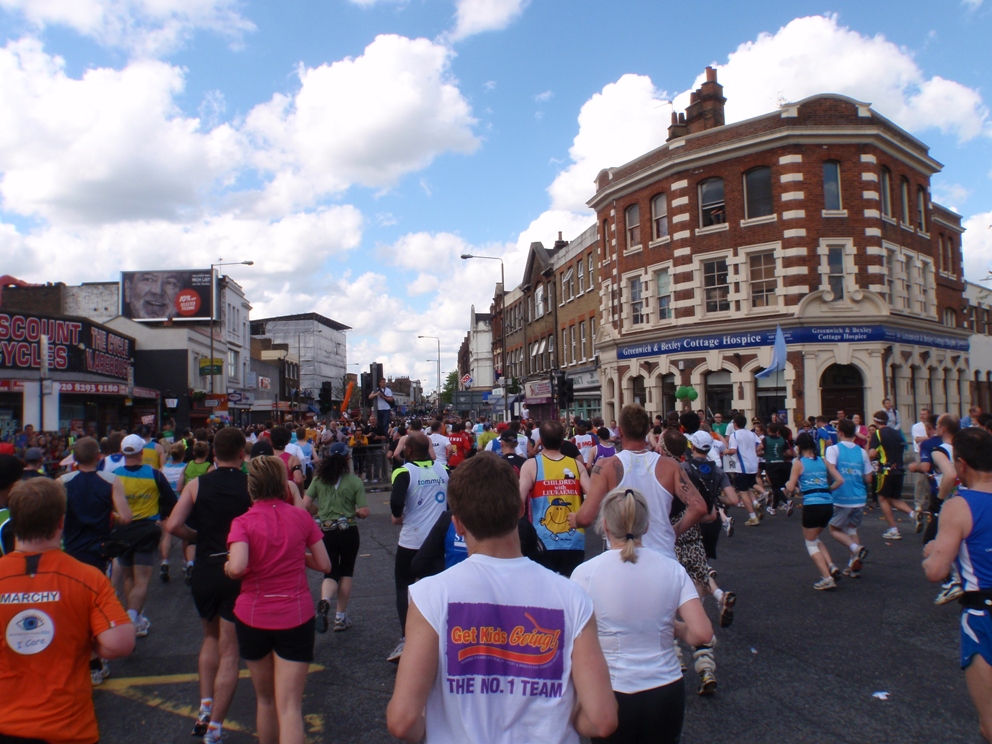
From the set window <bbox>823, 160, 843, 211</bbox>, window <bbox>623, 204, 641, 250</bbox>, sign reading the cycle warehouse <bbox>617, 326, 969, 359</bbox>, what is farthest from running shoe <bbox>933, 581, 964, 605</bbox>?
window <bbox>623, 204, 641, 250</bbox>

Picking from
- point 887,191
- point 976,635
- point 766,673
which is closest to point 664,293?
point 887,191

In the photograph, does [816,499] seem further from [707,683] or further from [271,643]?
[271,643]

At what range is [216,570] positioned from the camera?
4.57 metres

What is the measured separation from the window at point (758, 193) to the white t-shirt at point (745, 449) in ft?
47.9

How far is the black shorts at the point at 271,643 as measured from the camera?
3.92 meters

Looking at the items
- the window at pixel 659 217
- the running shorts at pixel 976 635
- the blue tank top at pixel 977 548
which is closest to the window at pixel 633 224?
the window at pixel 659 217

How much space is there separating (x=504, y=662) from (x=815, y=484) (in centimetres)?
699

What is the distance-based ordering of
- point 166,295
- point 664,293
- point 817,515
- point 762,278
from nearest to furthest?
point 817,515 → point 762,278 → point 664,293 → point 166,295

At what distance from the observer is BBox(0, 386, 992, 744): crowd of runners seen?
2.02m

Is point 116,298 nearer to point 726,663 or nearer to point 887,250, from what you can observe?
point 887,250

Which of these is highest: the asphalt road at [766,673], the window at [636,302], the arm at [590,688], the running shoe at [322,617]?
the window at [636,302]

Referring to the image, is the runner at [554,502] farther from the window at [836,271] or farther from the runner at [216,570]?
the window at [836,271]

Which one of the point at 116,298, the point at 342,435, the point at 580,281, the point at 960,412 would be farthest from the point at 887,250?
the point at 116,298

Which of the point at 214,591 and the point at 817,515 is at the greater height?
the point at 214,591
